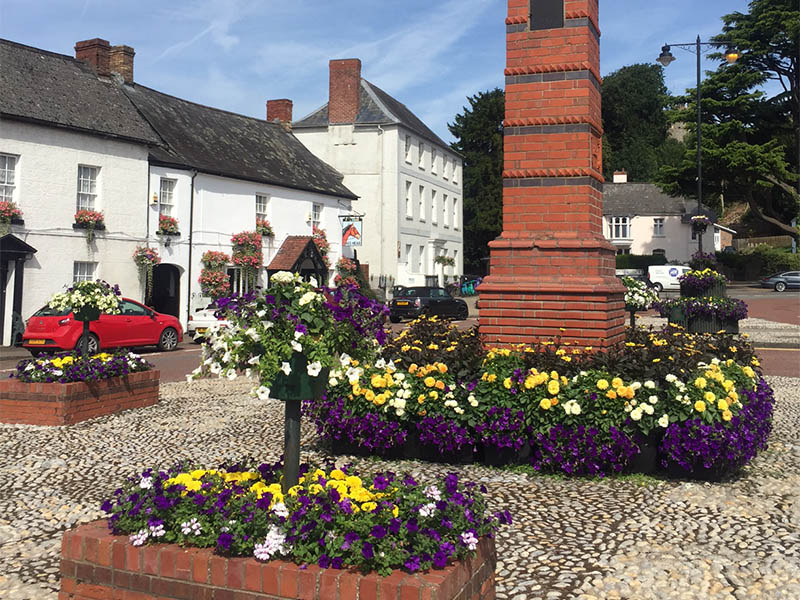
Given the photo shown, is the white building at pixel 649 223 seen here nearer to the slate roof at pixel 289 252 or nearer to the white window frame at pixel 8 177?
the slate roof at pixel 289 252

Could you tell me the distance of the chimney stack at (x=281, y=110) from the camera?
3712 centimetres

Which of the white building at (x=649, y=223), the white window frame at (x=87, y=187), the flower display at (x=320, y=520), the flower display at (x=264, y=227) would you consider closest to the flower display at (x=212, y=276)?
the flower display at (x=264, y=227)

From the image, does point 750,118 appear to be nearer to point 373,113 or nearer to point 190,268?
point 373,113

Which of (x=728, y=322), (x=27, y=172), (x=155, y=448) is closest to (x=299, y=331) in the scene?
(x=155, y=448)

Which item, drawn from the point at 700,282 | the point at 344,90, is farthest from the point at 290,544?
the point at 344,90

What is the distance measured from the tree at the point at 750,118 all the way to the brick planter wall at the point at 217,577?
48.2 m

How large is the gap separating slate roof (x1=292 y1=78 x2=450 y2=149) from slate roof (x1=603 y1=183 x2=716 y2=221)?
27.6 m

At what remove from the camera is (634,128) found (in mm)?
79250

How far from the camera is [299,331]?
11.0 feet

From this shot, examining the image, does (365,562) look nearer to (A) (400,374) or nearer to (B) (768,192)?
(A) (400,374)

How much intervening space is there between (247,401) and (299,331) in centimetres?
692

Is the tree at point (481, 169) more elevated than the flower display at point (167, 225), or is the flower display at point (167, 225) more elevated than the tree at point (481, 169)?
the tree at point (481, 169)

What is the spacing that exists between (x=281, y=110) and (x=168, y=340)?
826 inches

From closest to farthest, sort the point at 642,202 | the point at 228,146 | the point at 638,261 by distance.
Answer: the point at 228,146
the point at 638,261
the point at 642,202
